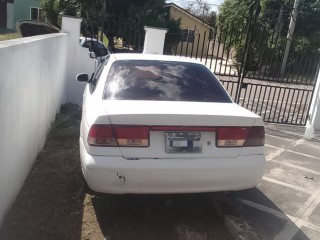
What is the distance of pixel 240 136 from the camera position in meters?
3.51

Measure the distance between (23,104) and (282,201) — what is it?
3.22m

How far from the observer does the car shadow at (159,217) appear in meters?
3.50

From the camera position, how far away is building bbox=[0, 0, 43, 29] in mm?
34594

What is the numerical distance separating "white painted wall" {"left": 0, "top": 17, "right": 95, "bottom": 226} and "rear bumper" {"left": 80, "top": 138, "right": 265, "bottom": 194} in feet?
2.32

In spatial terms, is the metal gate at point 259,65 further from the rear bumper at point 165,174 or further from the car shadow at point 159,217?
the rear bumper at point 165,174

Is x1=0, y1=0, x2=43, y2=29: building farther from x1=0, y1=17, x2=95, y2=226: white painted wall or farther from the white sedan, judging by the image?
the white sedan

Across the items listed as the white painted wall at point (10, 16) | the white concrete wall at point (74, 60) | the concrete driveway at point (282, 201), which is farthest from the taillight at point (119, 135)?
the white painted wall at point (10, 16)

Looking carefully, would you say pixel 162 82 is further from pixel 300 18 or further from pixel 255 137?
pixel 300 18

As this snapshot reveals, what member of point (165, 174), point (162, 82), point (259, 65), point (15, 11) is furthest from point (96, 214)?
point (15, 11)

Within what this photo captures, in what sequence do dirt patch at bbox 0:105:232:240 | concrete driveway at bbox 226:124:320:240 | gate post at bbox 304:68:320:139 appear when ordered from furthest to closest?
gate post at bbox 304:68:320:139 < concrete driveway at bbox 226:124:320:240 < dirt patch at bbox 0:105:232:240

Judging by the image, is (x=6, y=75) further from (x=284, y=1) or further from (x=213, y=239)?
(x=284, y=1)

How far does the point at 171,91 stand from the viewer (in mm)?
4047

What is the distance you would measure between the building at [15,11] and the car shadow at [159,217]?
34220mm

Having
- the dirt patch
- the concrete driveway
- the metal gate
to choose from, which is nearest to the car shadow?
the dirt patch
